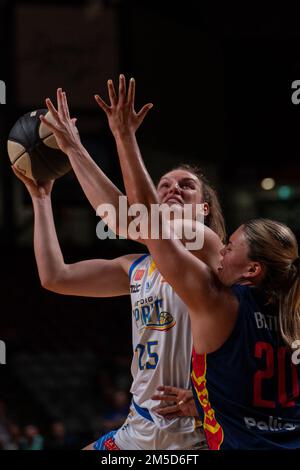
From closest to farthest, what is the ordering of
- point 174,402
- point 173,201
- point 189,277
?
point 189,277, point 174,402, point 173,201

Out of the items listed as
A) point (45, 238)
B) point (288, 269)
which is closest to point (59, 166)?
point (45, 238)

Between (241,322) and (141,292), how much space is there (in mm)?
920

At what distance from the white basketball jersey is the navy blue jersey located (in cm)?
59

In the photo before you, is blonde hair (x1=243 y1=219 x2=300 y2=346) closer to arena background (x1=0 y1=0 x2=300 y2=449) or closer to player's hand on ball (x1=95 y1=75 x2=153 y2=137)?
player's hand on ball (x1=95 y1=75 x2=153 y2=137)

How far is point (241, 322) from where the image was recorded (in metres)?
2.73

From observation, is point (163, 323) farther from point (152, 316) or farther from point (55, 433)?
point (55, 433)

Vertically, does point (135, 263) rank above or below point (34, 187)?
below

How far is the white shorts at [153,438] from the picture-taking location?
336 centimetres

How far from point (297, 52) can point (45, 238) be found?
9.01 metres

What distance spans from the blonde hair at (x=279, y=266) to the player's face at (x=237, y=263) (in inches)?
1.0

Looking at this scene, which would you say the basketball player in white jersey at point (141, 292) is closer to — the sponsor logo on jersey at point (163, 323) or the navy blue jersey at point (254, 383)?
the sponsor logo on jersey at point (163, 323)

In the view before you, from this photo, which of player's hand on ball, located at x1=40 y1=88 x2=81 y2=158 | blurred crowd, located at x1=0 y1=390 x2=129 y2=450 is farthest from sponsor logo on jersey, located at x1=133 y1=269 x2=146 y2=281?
blurred crowd, located at x1=0 y1=390 x2=129 y2=450

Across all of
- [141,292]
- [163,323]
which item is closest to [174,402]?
[163,323]

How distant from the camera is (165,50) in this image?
12211 millimetres
